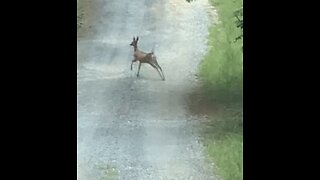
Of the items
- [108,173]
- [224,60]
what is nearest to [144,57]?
[224,60]

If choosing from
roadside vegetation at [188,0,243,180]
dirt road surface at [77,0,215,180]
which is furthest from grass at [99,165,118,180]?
roadside vegetation at [188,0,243,180]

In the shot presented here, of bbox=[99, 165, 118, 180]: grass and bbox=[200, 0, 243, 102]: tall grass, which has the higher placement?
bbox=[200, 0, 243, 102]: tall grass

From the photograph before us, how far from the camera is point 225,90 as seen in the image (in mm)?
1634

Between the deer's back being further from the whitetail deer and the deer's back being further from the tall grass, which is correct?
the tall grass

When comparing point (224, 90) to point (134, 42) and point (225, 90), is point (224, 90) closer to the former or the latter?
point (225, 90)

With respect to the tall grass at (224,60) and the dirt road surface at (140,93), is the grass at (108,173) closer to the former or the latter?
the dirt road surface at (140,93)

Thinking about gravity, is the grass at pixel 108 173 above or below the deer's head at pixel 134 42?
below

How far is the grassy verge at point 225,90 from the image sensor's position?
62.4 inches

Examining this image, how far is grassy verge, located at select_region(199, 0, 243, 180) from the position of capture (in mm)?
1585

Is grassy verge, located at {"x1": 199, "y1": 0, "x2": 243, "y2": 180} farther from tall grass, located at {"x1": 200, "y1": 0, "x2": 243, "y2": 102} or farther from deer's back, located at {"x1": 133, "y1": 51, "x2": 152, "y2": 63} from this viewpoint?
deer's back, located at {"x1": 133, "y1": 51, "x2": 152, "y2": 63}

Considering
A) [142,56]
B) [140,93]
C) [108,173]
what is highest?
[142,56]

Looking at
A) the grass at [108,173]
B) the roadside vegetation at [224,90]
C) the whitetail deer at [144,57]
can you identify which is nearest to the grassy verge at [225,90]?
the roadside vegetation at [224,90]
